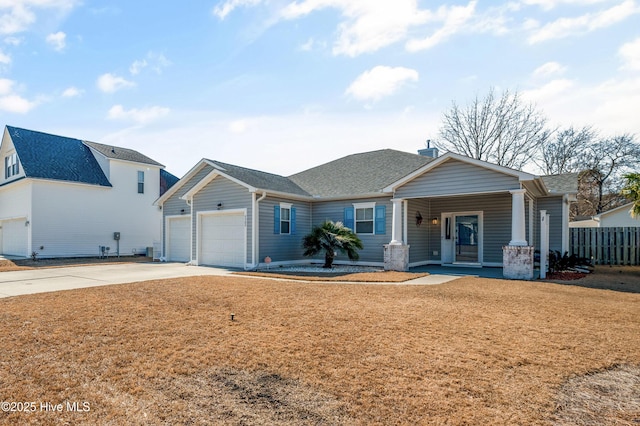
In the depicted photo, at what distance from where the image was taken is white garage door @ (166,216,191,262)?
1802 cm

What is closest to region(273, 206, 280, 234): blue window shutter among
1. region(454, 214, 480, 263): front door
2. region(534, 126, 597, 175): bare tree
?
region(454, 214, 480, 263): front door

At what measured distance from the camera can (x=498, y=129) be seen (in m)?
27.2

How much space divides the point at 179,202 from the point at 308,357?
15.8 metres

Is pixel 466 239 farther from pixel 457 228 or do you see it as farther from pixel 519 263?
pixel 519 263

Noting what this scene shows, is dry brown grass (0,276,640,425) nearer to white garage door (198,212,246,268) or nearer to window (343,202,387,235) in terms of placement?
white garage door (198,212,246,268)

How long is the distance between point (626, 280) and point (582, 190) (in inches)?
908

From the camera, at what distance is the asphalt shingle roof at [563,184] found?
13.7 metres

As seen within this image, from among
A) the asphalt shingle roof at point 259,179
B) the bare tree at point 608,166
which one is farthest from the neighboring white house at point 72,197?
the bare tree at point 608,166

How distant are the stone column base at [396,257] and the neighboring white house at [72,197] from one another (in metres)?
16.8

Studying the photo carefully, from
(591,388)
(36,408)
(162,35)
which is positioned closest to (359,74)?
(162,35)

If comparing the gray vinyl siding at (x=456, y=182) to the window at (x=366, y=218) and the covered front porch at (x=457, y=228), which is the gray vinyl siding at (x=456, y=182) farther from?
the window at (x=366, y=218)

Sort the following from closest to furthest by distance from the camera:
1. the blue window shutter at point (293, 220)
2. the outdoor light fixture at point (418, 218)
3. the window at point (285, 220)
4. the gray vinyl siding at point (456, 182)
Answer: the gray vinyl siding at point (456, 182)
the outdoor light fixture at point (418, 218)
the window at point (285, 220)
the blue window shutter at point (293, 220)

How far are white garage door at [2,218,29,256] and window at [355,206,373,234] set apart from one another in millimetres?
17575

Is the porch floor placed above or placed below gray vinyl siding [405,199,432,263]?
below
